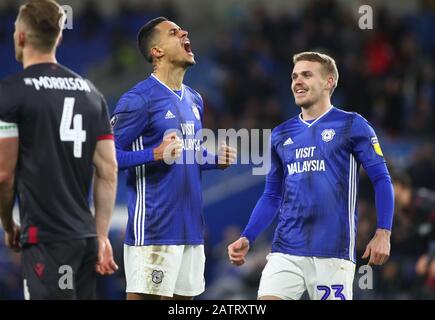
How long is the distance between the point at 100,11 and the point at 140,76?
2.33 m

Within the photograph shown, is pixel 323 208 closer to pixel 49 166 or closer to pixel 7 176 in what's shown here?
pixel 49 166

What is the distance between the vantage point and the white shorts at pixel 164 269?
7.19 meters

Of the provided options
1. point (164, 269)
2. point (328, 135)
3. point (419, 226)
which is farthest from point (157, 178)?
point (419, 226)

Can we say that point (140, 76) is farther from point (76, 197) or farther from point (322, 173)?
point (76, 197)

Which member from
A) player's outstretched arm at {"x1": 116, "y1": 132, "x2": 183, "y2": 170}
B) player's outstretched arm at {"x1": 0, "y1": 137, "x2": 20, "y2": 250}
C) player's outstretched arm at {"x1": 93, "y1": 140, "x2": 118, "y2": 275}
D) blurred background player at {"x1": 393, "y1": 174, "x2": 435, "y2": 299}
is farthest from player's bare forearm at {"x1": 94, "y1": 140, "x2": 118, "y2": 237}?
blurred background player at {"x1": 393, "y1": 174, "x2": 435, "y2": 299}

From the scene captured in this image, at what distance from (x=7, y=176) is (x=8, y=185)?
6 cm

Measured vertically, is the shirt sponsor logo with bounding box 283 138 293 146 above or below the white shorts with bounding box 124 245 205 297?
above

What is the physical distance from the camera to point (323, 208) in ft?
22.9

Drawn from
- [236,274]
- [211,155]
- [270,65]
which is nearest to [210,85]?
[270,65]

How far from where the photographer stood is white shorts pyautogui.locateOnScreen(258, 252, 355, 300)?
6.94m

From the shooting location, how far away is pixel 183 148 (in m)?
7.37

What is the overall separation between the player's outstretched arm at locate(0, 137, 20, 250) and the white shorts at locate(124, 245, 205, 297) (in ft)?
5.46

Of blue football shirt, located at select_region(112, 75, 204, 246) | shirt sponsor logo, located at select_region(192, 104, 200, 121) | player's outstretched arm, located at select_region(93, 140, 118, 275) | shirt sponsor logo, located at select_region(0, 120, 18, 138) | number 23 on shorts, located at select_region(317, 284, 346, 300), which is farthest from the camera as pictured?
shirt sponsor logo, located at select_region(192, 104, 200, 121)

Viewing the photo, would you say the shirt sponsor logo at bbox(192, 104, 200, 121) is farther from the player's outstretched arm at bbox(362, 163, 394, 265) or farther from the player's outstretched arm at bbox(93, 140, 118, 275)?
the player's outstretched arm at bbox(93, 140, 118, 275)
